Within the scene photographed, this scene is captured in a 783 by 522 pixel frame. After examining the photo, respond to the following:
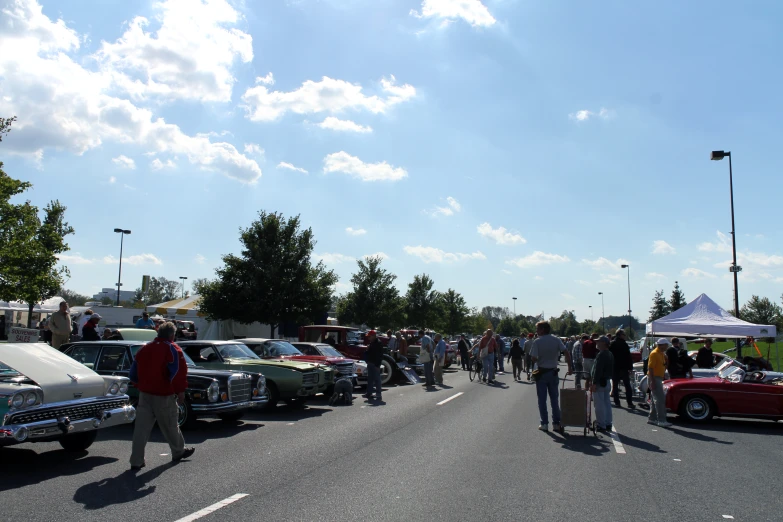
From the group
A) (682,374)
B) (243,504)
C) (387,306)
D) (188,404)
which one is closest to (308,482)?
(243,504)

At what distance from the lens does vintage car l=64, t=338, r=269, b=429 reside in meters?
10.1

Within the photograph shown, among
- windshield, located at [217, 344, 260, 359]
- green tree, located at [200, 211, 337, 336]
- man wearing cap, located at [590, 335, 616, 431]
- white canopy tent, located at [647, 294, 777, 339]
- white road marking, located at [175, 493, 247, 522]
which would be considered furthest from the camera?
green tree, located at [200, 211, 337, 336]

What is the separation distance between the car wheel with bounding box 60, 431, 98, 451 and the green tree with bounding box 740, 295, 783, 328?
217ft

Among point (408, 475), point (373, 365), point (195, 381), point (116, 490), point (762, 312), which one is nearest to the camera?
point (116, 490)

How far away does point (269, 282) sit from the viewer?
3034 cm

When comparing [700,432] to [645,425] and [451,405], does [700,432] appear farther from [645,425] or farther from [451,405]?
[451,405]

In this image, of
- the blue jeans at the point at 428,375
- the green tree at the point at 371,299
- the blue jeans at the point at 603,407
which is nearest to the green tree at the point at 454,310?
the green tree at the point at 371,299

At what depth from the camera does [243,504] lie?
18.7 ft

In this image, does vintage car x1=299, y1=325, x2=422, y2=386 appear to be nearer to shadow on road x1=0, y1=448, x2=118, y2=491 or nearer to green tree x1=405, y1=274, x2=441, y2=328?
shadow on road x1=0, y1=448, x2=118, y2=491

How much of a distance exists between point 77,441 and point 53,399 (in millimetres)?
1094

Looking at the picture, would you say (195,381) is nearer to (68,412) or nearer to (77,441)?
(77,441)

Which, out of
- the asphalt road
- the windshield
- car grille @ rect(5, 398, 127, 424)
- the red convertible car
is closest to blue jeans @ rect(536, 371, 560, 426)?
the asphalt road

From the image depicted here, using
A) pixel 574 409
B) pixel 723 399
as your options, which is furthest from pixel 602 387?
pixel 723 399

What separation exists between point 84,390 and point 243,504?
3.52 m
